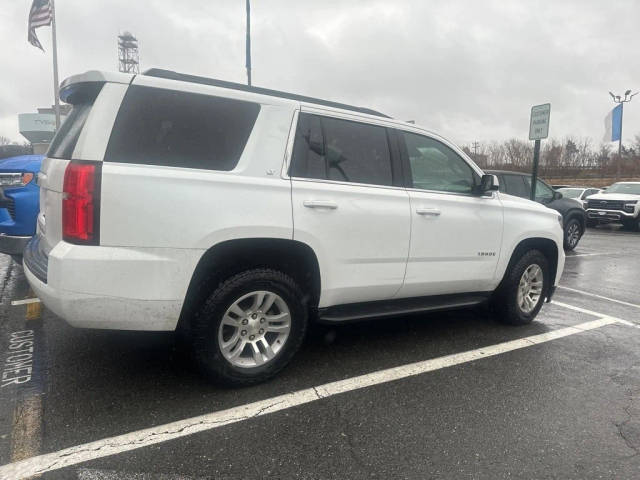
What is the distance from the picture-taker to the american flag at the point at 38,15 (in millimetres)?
16600

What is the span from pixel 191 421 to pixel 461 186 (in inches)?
112

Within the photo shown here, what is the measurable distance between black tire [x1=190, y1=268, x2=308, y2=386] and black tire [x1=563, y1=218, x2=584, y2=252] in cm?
955

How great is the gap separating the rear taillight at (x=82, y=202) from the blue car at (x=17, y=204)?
2.00 m

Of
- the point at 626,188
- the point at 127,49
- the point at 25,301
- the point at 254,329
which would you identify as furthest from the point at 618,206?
the point at 127,49

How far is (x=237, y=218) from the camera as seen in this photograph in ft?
9.15

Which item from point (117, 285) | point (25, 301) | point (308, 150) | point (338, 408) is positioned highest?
point (308, 150)

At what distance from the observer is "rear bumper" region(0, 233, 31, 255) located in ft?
13.5

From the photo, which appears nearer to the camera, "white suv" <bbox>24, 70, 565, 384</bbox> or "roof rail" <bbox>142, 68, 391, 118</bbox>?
"white suv" <bbox>24, 70, 565, 384</bbox>

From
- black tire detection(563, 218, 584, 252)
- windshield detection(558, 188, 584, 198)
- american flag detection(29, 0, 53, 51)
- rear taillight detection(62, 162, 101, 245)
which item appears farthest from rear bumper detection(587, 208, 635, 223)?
american flag detection(29, 0, 53, 51)

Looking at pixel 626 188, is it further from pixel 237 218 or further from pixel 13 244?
pixel 13 244

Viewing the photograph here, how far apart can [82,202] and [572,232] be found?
36.4ft

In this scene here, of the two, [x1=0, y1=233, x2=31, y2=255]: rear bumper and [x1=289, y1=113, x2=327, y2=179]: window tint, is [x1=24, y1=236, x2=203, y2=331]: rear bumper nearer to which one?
[x1=289, y1=113, x2=327, y2=179]: window tint

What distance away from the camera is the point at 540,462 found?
2387 mm

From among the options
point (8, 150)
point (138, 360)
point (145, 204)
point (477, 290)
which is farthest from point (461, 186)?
point (8, 150)
